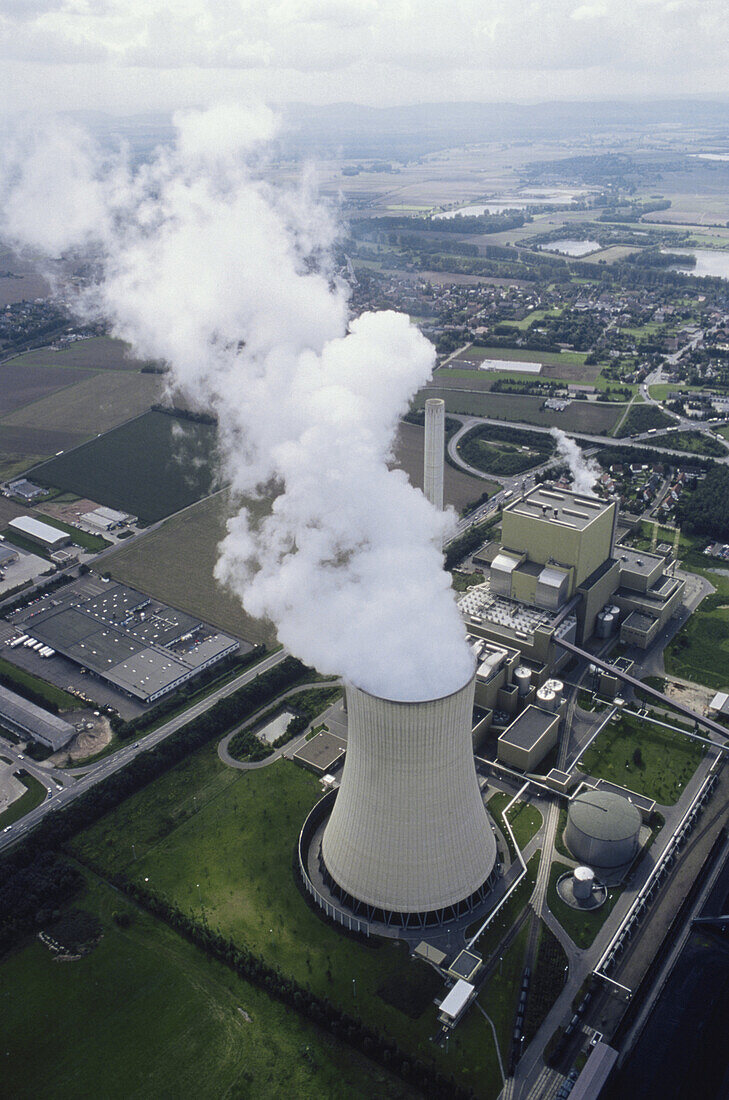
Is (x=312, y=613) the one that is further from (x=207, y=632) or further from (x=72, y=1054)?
(x=207, y=632)

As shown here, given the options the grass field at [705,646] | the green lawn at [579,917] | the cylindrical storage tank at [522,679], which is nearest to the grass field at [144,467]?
the cylindrical storage tank at [522,679]

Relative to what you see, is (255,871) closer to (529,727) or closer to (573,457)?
(529,727)

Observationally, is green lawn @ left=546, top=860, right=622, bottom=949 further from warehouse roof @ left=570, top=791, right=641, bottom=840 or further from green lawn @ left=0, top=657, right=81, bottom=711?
green lawn @ left=0, top=657, right=81, bottom=711

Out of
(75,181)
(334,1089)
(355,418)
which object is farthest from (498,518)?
(75,181)

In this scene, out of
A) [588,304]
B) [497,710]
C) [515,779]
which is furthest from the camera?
[588,304]

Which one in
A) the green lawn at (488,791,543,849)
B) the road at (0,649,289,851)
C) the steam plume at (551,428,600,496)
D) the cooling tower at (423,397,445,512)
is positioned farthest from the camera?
the steam plume at (551,428,600,496)

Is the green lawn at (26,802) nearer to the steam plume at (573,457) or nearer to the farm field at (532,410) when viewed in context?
the steam plume at (573,457)

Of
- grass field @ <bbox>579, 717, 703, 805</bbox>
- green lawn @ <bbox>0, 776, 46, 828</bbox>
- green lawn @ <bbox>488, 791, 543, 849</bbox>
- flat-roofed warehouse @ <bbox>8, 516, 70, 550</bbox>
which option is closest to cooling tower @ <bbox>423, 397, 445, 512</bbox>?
grass field @ <bbox>579, 717, 703, 805</bbox>
